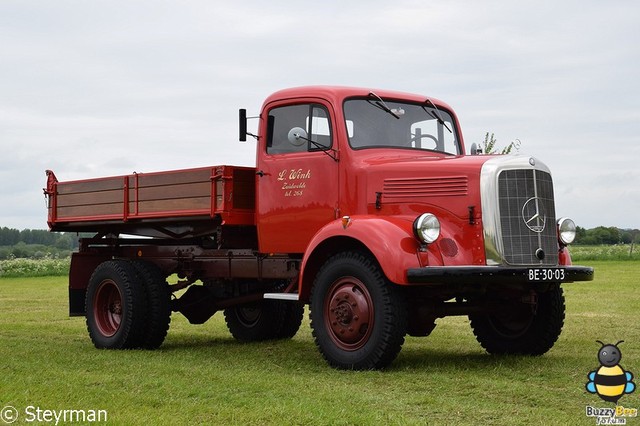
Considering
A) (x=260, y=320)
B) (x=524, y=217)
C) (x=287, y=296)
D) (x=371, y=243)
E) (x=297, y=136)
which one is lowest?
(x=260, y=320)

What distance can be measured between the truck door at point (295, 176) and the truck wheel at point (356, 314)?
88cm

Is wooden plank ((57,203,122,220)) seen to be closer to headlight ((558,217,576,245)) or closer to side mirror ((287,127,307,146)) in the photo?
side mirror ((287,127,307,146))

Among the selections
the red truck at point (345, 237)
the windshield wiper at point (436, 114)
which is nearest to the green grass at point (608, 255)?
the red truck at point (345, 237)

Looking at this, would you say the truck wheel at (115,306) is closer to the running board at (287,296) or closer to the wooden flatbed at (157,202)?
the wooden flatbed at (157,202)

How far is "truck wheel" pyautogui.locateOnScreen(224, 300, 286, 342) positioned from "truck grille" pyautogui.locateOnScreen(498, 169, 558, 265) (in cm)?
459

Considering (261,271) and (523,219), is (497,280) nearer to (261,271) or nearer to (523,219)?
(523,219)

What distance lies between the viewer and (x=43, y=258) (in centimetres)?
4212

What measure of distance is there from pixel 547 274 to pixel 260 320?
201 inches

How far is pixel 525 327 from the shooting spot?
10.7 meters

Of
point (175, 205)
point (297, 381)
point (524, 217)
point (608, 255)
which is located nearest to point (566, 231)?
point (524, 217)

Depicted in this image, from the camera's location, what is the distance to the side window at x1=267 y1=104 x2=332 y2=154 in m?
10.3

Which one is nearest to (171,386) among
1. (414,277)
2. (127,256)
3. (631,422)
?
(414,277)

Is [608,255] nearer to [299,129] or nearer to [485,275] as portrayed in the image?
[299,129]

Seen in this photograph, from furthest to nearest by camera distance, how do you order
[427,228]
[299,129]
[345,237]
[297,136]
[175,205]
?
[175,205]
[299,129]
[297,136]
[345,237]
[427,228]
